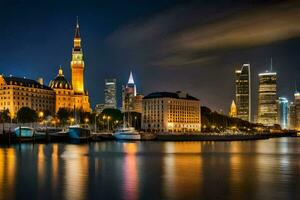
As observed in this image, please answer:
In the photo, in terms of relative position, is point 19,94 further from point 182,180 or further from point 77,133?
A: point 182,180

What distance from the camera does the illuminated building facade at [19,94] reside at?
182 metres

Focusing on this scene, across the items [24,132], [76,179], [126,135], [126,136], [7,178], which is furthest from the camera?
[126,135]

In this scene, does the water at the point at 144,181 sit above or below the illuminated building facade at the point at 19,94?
below

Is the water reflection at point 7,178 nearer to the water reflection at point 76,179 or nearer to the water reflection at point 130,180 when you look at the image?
the water reflection at point 76,179

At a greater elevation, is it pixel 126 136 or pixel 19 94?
pixel 19 94

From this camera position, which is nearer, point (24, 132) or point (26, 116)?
point (24, 132)

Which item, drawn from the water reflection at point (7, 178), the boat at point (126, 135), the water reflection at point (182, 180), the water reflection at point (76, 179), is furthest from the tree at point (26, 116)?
the water reflection at point (182, 180)

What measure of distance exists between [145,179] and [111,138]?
109052mm

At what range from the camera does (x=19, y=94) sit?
185750 mm

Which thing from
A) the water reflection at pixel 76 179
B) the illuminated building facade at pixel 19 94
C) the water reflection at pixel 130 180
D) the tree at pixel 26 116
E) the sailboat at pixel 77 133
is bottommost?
the water reflection at pixel 130 180

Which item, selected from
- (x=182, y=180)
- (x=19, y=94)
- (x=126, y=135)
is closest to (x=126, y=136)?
(x=126, y=135)

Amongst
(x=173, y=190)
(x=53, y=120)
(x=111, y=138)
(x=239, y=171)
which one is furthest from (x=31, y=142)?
(x=173, y=190)

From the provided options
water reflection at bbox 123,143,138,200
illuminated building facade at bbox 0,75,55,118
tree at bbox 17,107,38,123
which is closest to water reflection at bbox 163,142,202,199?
water reflection at bbox 123,143,138,200

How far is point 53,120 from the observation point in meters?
172
